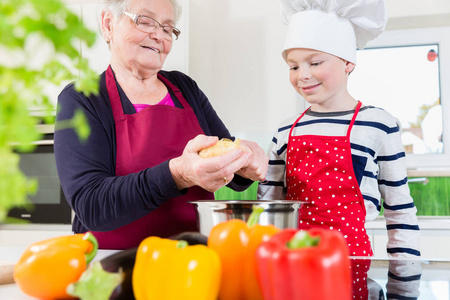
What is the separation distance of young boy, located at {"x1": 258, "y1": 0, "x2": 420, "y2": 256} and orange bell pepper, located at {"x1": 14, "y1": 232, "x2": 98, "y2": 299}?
782 millimetres

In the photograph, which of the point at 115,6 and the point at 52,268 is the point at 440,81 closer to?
the point at 115,6

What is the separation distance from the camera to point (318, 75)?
4.16 feet

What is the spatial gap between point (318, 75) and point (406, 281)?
72cm

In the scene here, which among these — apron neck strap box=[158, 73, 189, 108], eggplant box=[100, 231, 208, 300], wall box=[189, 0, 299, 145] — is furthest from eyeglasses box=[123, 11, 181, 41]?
wall box=[189, 0, 299, 145]

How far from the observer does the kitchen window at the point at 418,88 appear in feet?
8.28

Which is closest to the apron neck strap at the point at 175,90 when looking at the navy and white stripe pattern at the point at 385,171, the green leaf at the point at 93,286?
the navy and white stripe pattern at the point at 385,171

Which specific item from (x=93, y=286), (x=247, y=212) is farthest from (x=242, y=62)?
(x=93, y=286)

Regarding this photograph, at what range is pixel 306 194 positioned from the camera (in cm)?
128

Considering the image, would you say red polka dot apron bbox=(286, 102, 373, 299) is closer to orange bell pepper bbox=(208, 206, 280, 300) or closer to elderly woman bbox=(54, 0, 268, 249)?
elderly woman bbox=(54, 0, 268, 249)

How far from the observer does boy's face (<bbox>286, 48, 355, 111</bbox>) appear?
50.1 inches

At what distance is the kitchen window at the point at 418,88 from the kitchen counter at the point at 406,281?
6.05ft

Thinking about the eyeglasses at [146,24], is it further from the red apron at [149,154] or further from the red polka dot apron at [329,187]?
the red polka dot apron at [329,187]

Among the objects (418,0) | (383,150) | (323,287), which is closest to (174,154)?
(383,150)

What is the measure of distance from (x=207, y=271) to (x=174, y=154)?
0.70 m
